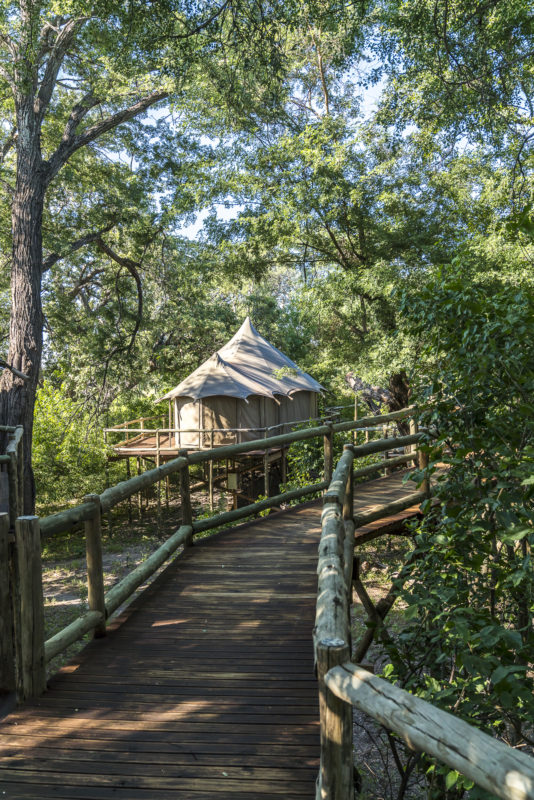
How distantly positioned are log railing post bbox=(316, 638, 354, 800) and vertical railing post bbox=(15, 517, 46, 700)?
193 cm

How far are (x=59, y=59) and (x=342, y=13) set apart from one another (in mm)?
6605

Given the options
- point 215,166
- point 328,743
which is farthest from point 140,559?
point 328,743

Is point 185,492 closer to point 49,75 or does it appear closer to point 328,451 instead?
point 328,451

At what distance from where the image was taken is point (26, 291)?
458 inches

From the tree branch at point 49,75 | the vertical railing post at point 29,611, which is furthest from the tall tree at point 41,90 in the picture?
the vertical railing post at point 29,611

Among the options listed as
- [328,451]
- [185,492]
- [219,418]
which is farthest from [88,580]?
[219,418]

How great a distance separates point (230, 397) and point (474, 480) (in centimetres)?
1746

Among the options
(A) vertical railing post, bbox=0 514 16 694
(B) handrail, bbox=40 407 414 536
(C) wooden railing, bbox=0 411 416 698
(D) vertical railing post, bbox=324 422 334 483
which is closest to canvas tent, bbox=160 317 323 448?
(D) vertical railing post, bbox=324 422 334 483

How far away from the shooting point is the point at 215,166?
1570cm

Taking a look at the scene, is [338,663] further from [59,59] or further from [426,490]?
[59,59]

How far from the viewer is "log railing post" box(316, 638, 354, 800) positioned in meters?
1.95

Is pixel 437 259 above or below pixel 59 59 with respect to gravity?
below

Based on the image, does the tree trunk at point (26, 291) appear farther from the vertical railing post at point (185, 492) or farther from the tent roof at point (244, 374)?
the tent roof at point (244, 374)

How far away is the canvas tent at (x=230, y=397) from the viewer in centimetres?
2102
